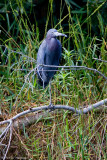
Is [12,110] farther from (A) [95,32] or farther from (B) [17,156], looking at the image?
(A) [95,32]

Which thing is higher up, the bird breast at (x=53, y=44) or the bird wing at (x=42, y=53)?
the bird breast at (x=53, y=44)

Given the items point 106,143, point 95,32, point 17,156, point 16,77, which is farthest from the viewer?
point 95,32

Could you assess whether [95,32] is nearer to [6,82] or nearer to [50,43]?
[50,43]

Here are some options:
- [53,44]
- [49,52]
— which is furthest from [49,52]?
[53,44]

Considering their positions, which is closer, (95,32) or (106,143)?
(106,143)

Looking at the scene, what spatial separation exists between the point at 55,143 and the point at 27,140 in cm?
27

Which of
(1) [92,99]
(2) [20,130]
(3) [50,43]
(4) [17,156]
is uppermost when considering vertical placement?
(3) [50,43]

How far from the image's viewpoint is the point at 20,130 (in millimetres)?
2721

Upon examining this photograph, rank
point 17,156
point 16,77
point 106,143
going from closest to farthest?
point 106,143 → point 17,156 → point 16,77

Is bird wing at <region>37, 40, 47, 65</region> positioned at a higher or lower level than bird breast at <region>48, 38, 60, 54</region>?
lower

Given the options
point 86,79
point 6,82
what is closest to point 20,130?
point 6,82

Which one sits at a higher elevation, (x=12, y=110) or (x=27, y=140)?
(x=12, y=110)

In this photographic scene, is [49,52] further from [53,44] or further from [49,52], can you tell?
[53,44]

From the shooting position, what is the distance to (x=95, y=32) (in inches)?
143
